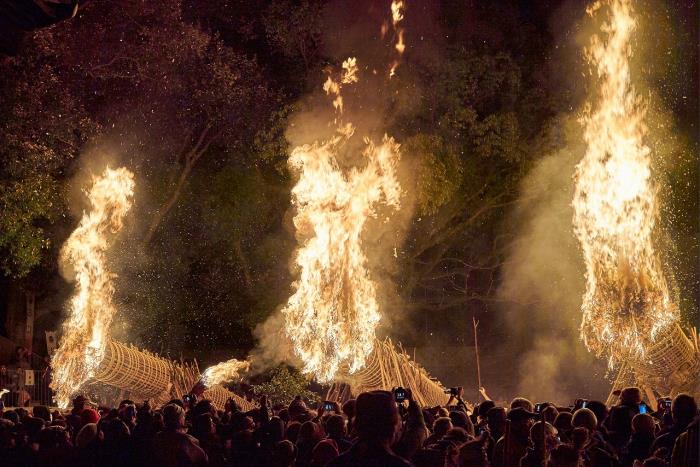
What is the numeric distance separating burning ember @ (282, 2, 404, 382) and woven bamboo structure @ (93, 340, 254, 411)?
191 centimetres

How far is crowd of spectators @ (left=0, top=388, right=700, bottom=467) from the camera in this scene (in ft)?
19.6

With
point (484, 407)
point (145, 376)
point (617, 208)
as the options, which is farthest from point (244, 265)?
point (484, 407)

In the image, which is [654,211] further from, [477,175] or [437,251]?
[437,251]

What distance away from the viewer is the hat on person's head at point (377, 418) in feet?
13.6

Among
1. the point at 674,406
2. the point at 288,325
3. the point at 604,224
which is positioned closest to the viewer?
the point at 674,406

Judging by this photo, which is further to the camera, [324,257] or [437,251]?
[437,251]

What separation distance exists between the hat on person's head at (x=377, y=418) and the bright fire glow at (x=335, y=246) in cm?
945

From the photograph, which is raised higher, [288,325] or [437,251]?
[437,251]

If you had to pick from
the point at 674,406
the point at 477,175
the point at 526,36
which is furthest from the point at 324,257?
the point at 674,406

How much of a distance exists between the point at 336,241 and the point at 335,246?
10 centimetres

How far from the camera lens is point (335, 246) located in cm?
1756

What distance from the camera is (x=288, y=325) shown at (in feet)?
57.5

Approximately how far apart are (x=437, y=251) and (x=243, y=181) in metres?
5.88

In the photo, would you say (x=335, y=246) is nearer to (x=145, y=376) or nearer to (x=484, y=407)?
(x=145, y=376)
